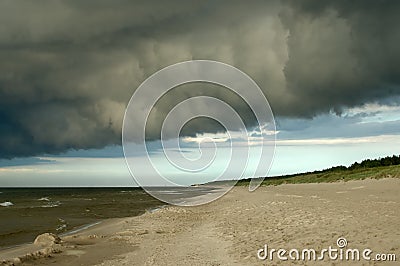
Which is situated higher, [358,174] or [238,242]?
[358,174]

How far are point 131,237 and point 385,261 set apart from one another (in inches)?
581

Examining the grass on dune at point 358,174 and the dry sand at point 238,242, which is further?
the grass on dune at point 358,174

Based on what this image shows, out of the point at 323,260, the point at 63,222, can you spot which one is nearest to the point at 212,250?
the point at 323,260

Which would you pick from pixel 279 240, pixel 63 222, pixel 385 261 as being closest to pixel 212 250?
pixel 279 240

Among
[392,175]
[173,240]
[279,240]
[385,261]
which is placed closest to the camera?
[385,261]

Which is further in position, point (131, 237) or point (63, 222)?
point (63, 222)

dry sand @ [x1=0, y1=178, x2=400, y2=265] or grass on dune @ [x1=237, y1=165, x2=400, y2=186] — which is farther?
grass on dune @ [x1=237, y1=165, x2=400, y2=186]

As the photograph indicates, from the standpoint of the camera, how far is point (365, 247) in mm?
10938

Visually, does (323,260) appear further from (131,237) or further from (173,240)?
(131,237)

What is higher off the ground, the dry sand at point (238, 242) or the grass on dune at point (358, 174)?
the grass on dune at point (358, 174)

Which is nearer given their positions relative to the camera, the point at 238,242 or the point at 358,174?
the point at 238,242

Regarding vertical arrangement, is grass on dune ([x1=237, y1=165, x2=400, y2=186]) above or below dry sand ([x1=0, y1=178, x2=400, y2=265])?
above

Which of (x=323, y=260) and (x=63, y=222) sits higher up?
(x=323, y=260)

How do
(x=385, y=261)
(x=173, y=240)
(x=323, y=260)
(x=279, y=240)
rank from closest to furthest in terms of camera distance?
(x=385, y=261)
(x=323, y=260)
(x=279, y=240)
(x=173, y=240)
